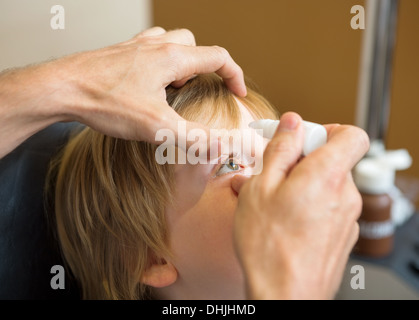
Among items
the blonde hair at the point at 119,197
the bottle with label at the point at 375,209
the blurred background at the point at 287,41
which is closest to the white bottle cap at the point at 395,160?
the bottle with label at the point at 375,209

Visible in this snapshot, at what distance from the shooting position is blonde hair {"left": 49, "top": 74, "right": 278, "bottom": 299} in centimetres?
72

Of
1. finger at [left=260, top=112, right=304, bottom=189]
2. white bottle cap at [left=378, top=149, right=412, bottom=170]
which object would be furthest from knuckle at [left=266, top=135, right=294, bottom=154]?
white bottle cap at [left=378, top=149, right=412, bottom=170]

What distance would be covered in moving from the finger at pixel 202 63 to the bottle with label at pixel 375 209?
53 centimetres

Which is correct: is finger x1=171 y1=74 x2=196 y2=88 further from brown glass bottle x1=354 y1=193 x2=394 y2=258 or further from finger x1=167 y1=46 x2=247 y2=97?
brown glass bottle x1=354 y1=193 x2=394 y2=258

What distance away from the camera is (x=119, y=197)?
742 millimetres

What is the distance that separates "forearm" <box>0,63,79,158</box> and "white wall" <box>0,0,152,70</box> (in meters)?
0.64

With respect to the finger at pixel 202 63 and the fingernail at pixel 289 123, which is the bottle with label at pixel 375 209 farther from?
the fingernail at pixel 289 123

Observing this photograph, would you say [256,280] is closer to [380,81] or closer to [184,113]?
[184,113]

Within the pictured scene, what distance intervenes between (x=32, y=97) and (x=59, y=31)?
813 mm

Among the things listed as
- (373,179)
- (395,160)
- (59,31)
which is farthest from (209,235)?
(59,31)

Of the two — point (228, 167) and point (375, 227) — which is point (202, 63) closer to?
point (228, 167)

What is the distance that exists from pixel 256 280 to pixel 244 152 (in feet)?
0.98

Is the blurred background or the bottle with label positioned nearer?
the bottle with label

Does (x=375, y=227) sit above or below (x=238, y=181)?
below
